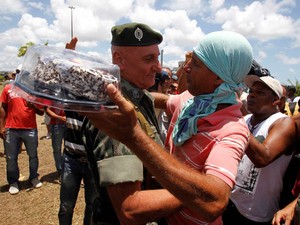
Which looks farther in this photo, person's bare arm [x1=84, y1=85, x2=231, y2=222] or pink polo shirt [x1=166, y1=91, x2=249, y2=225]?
pink polo shirt [x1=166, y1=91, x2=249, y2=225]

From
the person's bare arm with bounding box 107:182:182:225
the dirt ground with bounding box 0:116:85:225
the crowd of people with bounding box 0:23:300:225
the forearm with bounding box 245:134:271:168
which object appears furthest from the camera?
the dirt ground with bounding box 0:116:85:225

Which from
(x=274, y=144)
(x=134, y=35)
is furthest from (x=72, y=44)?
(x=274, y=144)

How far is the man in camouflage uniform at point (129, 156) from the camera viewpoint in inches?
46.8

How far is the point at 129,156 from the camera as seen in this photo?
122 centimetres

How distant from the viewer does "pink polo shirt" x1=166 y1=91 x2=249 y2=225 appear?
3.91 feet

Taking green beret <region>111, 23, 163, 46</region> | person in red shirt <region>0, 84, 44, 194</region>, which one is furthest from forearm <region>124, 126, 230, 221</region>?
person in red shirt <region>0, 84, 44, 194</region>

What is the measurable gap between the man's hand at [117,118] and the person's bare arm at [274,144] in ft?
4.09

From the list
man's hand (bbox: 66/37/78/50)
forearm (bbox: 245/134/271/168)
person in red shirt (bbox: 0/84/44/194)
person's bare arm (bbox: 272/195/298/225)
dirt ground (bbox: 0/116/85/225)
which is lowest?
dirt ground (bbox: 0/116/85/225)

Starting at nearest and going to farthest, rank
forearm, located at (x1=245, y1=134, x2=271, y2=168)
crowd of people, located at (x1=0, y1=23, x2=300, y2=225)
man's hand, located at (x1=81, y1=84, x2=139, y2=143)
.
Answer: man's hand, located at (x1=81, y1=84, x2=139, y2=143) < crowd of people, located at (x1=0, y1=23, x2=300, y2=225) < forearm, located at (x1=245, y1=134, x2=271, y2=168)

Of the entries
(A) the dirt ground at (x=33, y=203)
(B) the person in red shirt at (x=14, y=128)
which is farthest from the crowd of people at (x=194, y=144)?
(B) the person in red shirt at (x=14, y=128)

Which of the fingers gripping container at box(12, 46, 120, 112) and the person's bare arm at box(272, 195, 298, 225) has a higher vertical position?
the fingers gripping container at box(12, 46, 120, 112)

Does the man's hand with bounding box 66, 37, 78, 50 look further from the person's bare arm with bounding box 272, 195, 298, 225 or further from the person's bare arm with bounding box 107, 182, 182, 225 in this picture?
the person's bare arm with bounding box 272, 195, 298, 225

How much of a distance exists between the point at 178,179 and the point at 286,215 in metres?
1.55

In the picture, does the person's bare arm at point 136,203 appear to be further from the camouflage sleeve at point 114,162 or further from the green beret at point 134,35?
the green beret at point 134,35
